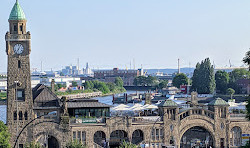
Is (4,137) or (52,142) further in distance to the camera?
(52,142)

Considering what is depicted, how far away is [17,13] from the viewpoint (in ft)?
237

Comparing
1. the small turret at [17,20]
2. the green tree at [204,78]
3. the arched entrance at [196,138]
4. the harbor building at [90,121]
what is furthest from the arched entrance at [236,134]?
the green tree at [204,78]

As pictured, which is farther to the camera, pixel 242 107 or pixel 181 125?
pixel 242 107

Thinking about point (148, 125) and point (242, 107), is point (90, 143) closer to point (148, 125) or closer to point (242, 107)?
point (148, 125)

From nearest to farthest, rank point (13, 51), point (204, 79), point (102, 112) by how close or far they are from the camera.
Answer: point (13, 51)
point (102, 112)
point (204, 79)

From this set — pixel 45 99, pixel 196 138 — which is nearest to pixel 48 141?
pixel 45 99

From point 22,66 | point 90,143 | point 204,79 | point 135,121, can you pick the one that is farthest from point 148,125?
point 204,79

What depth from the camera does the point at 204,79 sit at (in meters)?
178

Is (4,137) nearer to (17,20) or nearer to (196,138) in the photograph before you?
(17,20)

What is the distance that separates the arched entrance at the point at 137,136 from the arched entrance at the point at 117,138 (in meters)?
1.28

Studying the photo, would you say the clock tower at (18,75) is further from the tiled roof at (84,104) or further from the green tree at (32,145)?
the tiled roof at (84,104)

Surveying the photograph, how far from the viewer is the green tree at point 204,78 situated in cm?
17688

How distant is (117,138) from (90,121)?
4.01 metres

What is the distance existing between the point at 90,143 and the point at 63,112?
182 inches
